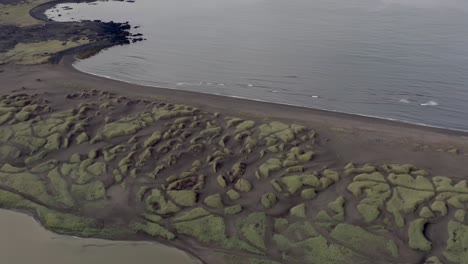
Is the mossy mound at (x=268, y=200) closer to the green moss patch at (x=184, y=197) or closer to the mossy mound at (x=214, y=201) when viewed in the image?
the mossy mound at (x=214, y=201)

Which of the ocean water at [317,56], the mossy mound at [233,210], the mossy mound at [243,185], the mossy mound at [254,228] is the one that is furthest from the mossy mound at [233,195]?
the ocean water at [317,56]

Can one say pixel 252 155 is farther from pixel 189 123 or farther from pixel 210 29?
pixel 210 29

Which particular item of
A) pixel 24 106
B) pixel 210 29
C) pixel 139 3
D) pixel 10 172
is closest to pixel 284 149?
pixel 10 172

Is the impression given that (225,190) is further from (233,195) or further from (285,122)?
(285,122)

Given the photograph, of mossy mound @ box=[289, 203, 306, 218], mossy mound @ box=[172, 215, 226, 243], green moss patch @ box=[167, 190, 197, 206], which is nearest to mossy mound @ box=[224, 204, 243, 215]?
mossy mound @ box=[172, 215, 226, 243]

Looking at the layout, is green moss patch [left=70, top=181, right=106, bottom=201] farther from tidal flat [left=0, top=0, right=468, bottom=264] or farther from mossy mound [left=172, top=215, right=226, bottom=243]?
mossy mound [left=172, top=215, right=226, bottom=243]

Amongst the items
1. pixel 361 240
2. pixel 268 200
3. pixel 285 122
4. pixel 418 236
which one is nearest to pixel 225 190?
pixel 268 200
